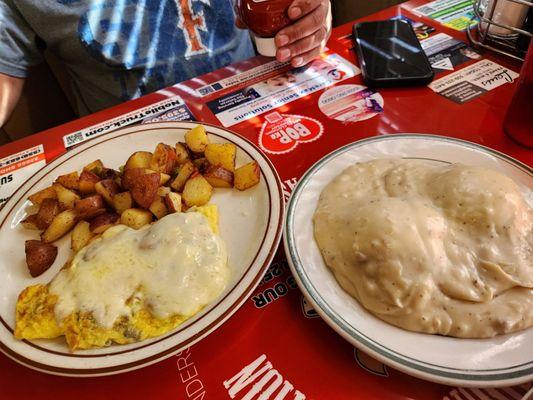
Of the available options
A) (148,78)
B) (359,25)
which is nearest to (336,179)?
(359,25)

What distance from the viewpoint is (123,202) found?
0.99m

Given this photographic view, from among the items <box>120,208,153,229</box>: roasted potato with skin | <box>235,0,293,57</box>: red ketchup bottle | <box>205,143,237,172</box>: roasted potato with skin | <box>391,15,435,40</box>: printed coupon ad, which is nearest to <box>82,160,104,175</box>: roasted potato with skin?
<box>120,208,153,229</box>: roasted potato with skin

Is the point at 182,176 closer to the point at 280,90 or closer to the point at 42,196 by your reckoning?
the point at 42,196

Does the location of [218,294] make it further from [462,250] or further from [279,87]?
[279,87]

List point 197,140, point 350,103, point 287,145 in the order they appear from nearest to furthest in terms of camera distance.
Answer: point 197,140 → point 287,145 → point 350,103

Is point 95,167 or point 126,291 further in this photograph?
point 95,167

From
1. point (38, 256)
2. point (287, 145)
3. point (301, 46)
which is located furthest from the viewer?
point (301, 46)

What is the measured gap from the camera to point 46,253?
91 cm

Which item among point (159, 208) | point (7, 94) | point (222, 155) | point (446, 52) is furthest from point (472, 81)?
point (7, 94)

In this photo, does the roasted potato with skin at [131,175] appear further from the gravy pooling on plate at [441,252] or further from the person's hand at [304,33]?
the person's hand at [304,33]

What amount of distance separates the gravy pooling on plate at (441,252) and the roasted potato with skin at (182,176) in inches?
15.9

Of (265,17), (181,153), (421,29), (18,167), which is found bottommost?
(18,167)

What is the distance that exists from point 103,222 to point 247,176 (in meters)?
0.39

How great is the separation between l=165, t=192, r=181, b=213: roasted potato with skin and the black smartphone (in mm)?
868
